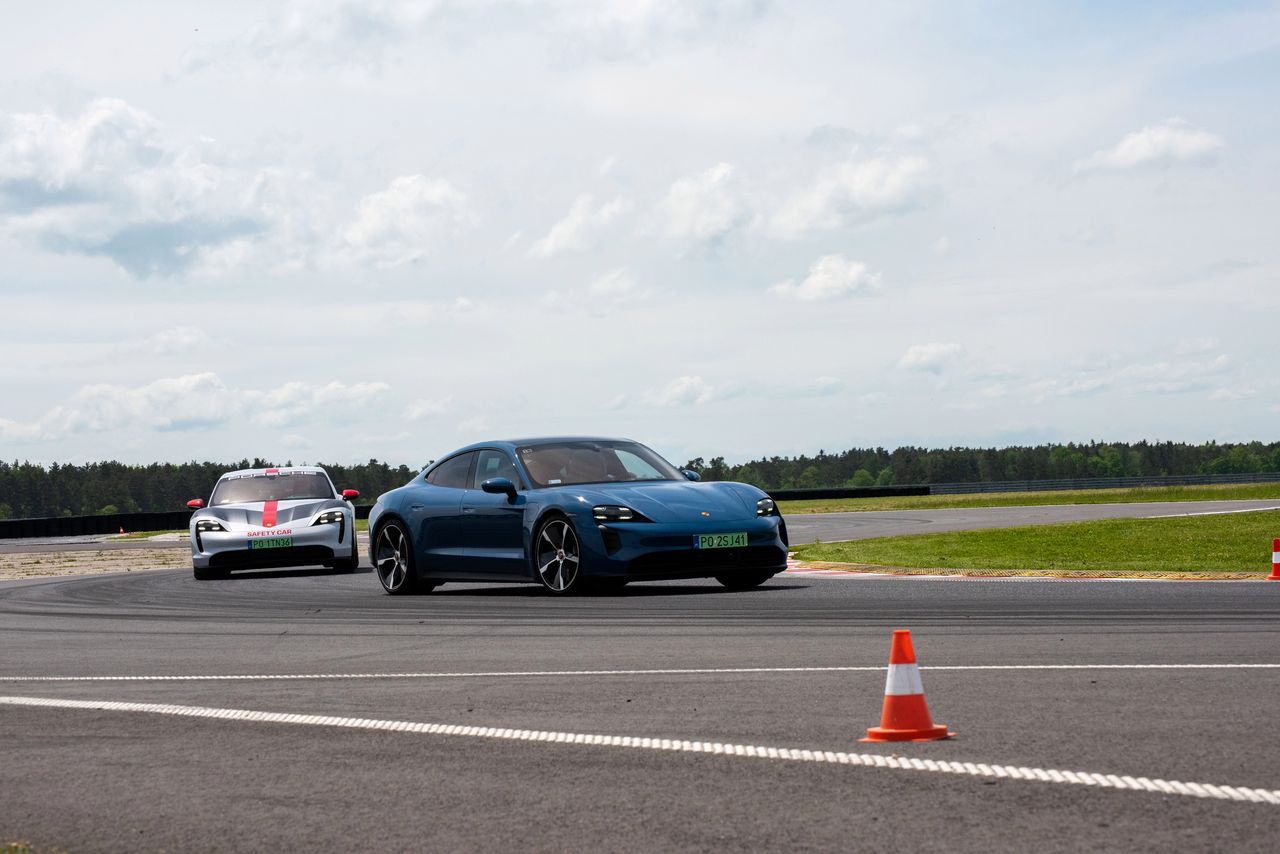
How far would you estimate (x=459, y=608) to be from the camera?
45.4 ft

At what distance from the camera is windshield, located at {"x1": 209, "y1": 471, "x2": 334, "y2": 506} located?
21.2 meters

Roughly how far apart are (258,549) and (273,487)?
150 cm

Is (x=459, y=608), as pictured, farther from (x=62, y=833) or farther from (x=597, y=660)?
(x=62, y=833)

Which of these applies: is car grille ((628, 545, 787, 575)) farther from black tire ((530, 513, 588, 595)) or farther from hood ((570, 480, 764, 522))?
black tire ((530, 513, 588, 595))

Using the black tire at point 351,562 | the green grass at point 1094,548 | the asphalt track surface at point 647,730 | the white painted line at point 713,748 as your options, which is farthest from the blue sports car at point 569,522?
the white painted line at point 713,748

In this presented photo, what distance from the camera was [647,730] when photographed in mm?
6543

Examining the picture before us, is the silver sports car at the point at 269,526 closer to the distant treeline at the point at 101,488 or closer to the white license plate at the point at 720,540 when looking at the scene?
the white license plate at the point at 720,540

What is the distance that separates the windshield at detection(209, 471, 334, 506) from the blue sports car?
4.93 meters

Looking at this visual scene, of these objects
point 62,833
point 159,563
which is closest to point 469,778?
point 62,833

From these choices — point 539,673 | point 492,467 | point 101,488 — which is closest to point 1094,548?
point 492,467

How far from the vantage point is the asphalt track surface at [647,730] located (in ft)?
15.7

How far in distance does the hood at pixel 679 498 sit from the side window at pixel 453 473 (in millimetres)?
1649

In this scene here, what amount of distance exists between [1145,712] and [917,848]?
8.18 ft

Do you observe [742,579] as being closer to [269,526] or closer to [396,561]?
[396,561]
